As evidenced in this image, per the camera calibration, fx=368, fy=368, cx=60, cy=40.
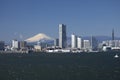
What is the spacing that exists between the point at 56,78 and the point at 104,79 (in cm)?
1112

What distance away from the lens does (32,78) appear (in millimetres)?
85500

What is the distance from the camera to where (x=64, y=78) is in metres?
84.7

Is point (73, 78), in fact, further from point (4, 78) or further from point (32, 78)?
point (4, 78)

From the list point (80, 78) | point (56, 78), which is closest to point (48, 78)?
point (56, 78)

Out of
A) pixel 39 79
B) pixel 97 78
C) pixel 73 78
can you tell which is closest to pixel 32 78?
pixel 39 79

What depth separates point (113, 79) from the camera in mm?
82312

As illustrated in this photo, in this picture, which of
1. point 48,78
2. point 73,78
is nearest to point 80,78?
point 73,78

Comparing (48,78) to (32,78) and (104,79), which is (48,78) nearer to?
(32,78)

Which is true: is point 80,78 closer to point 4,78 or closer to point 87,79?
point 87,79

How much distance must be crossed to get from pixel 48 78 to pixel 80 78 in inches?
293

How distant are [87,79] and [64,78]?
5.48 metres

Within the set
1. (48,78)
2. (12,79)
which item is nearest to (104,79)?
(48,78)

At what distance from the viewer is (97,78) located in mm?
84500

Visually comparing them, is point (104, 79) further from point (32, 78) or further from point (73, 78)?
point (32, 78)
